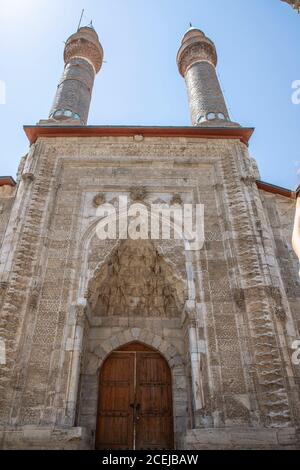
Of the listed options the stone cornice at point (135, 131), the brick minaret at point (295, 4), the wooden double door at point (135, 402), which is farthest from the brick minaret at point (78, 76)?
the wooden double door at point (135, 402)

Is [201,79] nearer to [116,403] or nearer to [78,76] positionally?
[78,76]

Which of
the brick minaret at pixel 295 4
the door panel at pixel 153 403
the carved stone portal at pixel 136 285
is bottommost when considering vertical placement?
the door panel at pixel 153 403

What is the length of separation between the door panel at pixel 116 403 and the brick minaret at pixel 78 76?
682 cm

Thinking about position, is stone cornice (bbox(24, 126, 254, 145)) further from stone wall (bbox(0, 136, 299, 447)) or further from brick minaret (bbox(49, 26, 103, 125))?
brick minaret (bbox(49, 26, 103, 125))

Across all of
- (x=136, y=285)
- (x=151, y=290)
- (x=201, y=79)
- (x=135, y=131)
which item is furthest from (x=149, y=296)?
(x=201, y=79)

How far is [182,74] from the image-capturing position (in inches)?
543

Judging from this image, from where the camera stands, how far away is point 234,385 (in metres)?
4.78

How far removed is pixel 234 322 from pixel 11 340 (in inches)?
127

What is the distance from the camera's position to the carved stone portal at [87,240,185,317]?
624 cm

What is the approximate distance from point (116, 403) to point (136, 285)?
6.37 ft

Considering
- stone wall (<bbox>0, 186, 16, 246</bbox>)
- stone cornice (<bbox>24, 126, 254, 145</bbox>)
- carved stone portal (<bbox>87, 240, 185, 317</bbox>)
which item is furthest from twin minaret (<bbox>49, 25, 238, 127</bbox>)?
carved stone portal (<bbox>87, 240, 185, 317</bbox>)

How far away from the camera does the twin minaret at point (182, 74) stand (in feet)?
35.7

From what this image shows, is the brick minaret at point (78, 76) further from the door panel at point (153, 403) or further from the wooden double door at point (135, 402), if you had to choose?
the door panel at point (153, 403)

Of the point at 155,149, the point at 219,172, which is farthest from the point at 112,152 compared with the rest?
the point at 219,172
